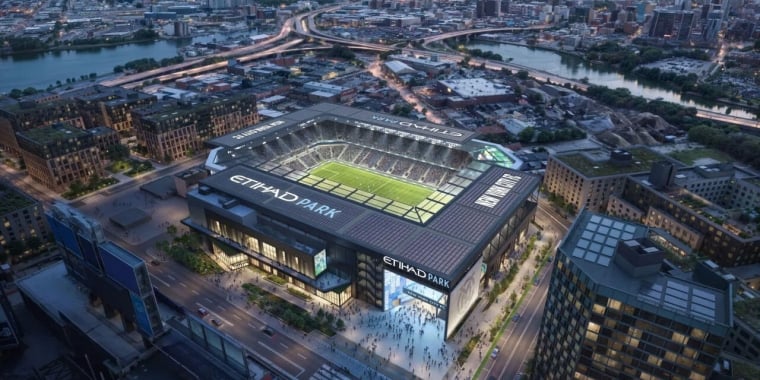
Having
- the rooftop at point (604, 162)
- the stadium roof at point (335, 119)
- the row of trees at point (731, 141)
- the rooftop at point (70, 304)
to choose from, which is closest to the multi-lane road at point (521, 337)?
the rooftop at point (604, 162)

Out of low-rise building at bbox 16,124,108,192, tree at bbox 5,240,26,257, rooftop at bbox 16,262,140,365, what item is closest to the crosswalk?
rooftop at bbox 16,262,140,365

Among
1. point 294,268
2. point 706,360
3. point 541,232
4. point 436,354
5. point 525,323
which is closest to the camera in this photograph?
point 706,360

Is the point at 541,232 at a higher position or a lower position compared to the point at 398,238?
lower

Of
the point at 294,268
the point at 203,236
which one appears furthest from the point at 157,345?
the point at 203,236

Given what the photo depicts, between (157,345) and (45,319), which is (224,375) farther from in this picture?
(45,319)

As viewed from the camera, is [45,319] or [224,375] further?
[45,319]

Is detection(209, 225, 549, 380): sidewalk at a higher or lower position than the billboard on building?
lower

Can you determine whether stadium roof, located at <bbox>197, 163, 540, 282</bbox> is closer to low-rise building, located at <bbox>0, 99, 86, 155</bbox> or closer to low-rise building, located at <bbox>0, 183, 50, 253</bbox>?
low-rise building, located at <bbox>0, 183, 50, 253</bbox>
